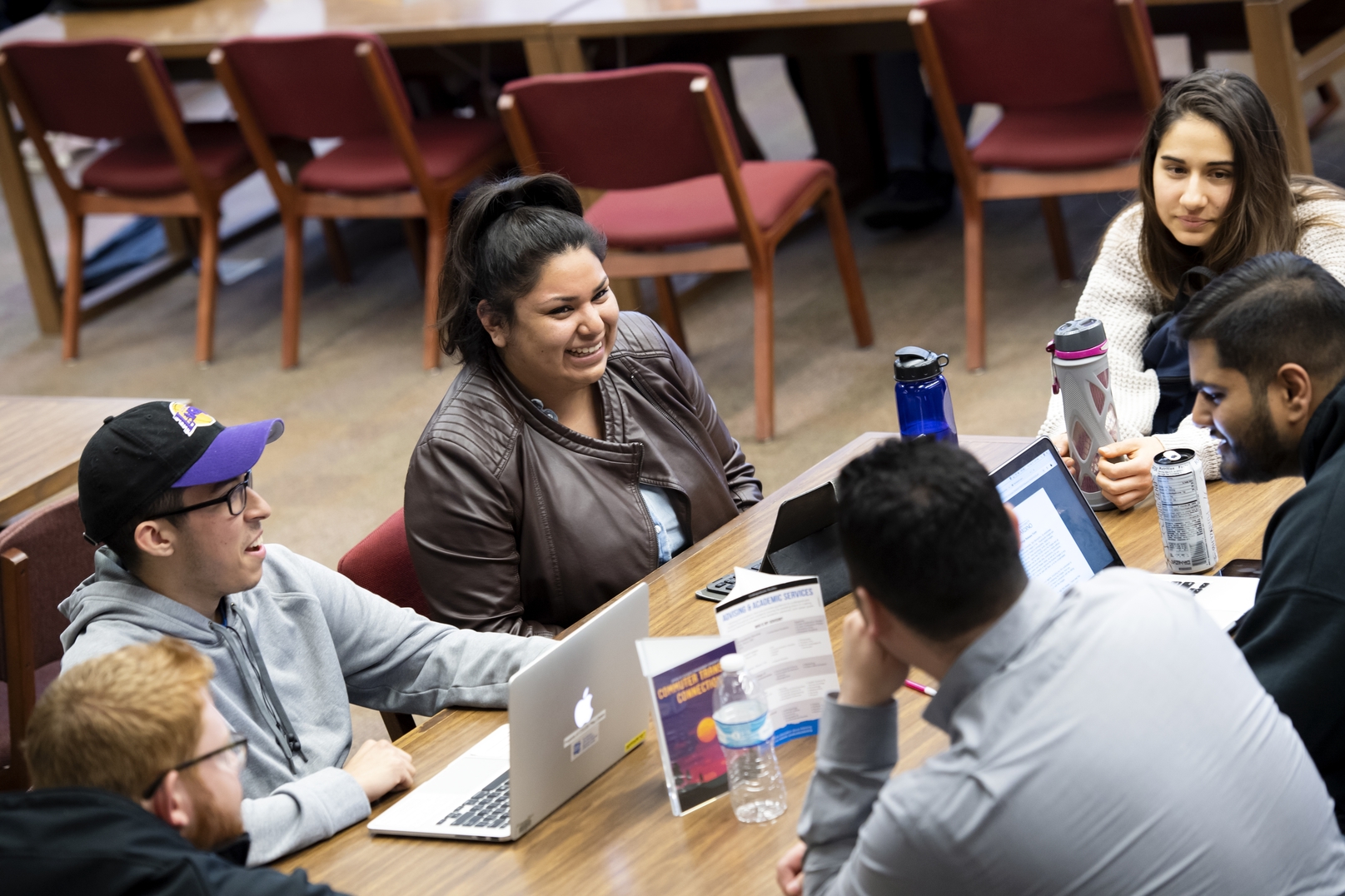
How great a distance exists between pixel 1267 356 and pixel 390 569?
131cm

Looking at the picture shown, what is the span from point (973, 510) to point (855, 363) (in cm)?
309

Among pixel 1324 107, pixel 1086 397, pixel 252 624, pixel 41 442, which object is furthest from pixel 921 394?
pixel 1324 107

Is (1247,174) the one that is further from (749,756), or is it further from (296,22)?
(296,22)

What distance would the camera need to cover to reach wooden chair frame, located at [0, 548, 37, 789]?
7.57ft

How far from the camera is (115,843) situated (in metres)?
1.32

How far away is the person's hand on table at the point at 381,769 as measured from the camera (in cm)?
175

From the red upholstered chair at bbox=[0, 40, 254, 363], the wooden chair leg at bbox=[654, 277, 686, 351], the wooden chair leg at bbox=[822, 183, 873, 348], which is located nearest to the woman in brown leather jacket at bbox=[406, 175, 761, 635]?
the wooden chair leg at bbox=[822, 183, 873, 348]

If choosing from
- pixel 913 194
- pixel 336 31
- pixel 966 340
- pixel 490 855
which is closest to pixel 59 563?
pixel 490 855

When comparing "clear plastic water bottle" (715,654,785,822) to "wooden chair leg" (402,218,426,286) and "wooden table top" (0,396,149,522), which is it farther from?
"wooden chair leg" (402,218,426,286)

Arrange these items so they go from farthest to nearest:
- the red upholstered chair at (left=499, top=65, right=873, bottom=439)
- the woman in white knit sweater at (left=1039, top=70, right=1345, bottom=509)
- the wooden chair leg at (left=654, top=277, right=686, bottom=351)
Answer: the wooden chair leg at (left=654, top=277, right=686, bottom=351) < the red upholstered chair at (left=499, top=65, right=873, bottom=439) < the woman in white knit sweater at (left=1039, top=70, right=1345, bottom=509)

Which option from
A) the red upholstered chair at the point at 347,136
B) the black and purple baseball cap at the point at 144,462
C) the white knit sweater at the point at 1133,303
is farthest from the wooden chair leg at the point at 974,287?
the black and purple baseball cap at the point at 144,462

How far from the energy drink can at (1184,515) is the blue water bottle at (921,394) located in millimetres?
329

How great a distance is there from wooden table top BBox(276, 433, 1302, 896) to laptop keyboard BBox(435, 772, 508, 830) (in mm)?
26

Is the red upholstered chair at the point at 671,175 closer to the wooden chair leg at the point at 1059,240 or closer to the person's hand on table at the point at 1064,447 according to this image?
the wooden chair leg at the point at 1059,240
